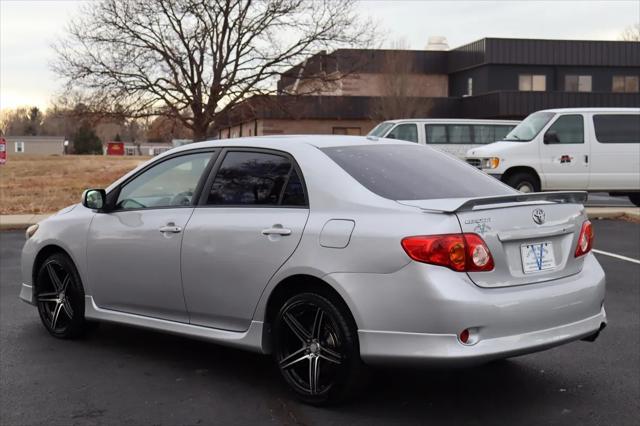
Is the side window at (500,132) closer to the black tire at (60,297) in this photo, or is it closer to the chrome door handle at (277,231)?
the black tire at (60,297)

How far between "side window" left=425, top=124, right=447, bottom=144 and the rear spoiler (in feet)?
55.8

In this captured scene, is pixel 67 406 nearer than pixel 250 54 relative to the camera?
Yes

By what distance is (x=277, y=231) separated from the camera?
16.2ft

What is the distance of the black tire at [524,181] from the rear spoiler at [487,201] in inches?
461

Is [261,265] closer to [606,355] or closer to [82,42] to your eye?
[606,355]

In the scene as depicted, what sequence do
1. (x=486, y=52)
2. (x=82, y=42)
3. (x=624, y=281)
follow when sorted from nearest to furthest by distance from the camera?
(x=624, y=281)
(x=82, y=42)
(x=486, y=52)

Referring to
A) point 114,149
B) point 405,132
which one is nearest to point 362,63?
point 405,132

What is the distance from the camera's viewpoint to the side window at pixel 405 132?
2116cm

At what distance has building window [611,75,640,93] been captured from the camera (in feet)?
164

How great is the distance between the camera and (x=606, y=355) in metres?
5.87

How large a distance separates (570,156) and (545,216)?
1269 centimetres

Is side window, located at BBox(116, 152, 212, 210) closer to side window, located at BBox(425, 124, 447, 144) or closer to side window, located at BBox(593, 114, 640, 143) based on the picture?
side window, located at BBox(593, 114, 640, 143)

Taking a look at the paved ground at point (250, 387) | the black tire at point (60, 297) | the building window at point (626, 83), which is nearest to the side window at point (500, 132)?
the paved ground at point (250, 387)

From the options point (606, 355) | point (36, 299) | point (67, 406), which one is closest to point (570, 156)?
point (606, 355)
